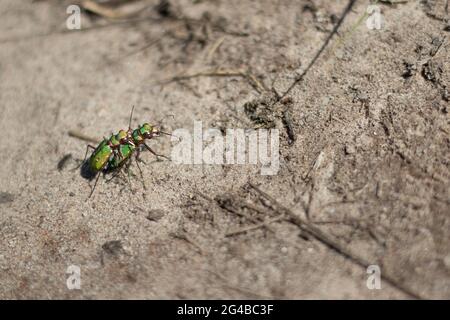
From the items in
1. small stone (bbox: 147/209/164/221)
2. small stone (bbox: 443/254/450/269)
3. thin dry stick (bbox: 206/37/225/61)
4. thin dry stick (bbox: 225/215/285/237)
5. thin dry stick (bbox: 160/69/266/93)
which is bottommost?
small stone (bbox: 443/254/450/269)

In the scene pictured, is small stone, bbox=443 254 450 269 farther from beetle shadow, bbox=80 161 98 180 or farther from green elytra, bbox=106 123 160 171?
beetle shadow, bbox=80 161 98 180

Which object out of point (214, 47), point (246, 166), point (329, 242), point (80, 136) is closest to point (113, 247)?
point (246, 166)

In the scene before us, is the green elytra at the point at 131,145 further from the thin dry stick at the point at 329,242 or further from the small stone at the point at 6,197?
the thin dry stick at the point at 329,242

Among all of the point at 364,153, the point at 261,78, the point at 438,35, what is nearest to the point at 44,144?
the point at 261,78

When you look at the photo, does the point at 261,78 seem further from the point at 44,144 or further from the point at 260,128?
the point at 44,144

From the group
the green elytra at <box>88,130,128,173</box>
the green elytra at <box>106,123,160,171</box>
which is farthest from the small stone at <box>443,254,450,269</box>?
the green elytra at <box>88,130,128,173</box>

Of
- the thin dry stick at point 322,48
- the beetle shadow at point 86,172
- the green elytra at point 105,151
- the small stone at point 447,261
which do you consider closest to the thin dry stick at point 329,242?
the small stone at point 447,261
